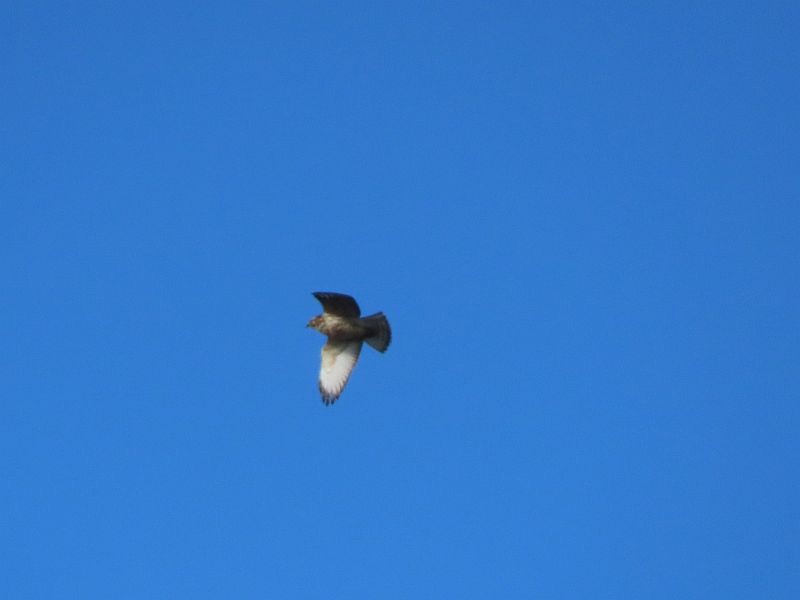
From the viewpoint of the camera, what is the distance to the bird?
20156 mm

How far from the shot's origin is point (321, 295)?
1988cm

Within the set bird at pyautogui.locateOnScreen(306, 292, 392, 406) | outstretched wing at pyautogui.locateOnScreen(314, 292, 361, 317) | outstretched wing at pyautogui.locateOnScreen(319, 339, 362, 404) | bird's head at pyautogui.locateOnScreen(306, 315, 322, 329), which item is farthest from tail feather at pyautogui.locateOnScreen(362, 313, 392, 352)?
bird's head at pyautogui.locateOnScreen(306, 315, 322, 329)

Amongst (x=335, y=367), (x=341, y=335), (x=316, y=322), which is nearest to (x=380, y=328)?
(x=341, y=335)

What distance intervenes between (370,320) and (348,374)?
1.30 metres

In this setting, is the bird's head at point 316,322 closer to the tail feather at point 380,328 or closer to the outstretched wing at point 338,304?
the outstretched wing at point 338,304

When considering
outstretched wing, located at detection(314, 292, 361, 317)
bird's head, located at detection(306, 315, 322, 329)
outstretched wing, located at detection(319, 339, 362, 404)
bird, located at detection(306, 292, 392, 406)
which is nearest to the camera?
outstretched wing, located at detection(314, 292, 361, 317)

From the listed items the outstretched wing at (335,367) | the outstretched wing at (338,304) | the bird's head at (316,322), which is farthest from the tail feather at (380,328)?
the bird's head at (316,322)

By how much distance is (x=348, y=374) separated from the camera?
21.0m

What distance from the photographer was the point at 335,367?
2109cm

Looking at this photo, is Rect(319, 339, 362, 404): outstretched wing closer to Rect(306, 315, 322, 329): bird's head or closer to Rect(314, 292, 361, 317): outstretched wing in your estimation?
Rect(306, 315, 322, 329): bird's head

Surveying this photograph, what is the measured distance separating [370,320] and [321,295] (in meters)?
1.00

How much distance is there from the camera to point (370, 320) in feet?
66.5

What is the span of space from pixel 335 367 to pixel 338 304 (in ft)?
5.00

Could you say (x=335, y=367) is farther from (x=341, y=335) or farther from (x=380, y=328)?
(x=380, y=328)
